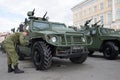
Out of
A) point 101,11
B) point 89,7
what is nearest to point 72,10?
point 89,7

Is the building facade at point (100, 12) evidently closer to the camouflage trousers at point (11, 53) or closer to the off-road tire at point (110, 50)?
the off-road tire at point (110, 50)

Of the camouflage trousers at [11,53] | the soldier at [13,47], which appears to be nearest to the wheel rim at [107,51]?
the soldier at [13,47]

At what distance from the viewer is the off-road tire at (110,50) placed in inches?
380

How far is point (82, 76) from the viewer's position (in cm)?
627

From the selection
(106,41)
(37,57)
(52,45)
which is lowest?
(37,57)

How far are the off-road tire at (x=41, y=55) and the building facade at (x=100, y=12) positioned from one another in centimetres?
3269

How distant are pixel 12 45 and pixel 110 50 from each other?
5130 millimetres

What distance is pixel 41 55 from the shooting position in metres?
7.05

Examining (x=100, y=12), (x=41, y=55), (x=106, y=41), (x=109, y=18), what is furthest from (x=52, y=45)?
(x=100, y=12)

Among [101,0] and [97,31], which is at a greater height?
[101,0]

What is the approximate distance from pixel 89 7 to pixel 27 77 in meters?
43.7

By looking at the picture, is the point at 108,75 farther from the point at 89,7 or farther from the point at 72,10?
the point at 72,10

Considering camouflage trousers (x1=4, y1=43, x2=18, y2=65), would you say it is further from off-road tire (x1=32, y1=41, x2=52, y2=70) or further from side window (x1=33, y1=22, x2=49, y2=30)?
side window (x1=33, y1=22, x2=49, y2=30)

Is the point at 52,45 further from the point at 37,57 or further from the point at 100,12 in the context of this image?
the point at 100,12
